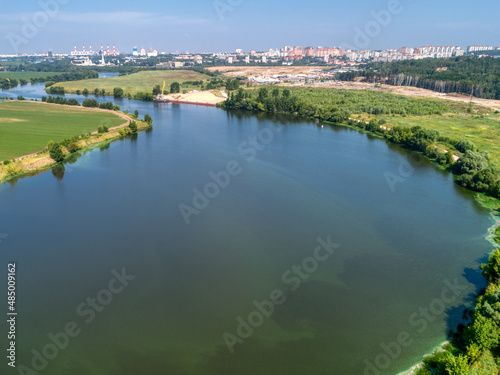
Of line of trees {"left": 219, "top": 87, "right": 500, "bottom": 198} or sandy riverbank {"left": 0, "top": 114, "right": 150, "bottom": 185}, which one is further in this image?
sandy riverbank {"left": 0, "top": 114, "right": 150, "bottom": 185}

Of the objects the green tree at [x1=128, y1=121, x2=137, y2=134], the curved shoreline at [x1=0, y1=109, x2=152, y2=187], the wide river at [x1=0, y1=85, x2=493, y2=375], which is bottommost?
the wide river at [x1=0, y1=85, x2=493, y2=375]

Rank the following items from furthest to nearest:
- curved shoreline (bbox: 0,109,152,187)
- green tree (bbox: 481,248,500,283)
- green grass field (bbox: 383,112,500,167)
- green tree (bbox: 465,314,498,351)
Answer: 1. green grass field (bbox: 383,112,500,167)
2. curved shoreline (bbox: 0,109,152,187)
3. green tree (bbox: 481,248,500,283)
4. green tree (bbox: 465,314,498,351)

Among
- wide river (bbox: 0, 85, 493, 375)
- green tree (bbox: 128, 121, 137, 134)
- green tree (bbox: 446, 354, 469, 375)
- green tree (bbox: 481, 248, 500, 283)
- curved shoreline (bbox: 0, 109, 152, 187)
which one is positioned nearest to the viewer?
green tree (bbox: 446, 354, 469, 375)

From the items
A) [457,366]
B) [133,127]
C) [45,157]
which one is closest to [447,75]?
[133,127]

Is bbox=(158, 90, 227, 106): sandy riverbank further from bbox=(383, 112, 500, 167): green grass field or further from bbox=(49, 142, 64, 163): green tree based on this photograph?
bbox=(49, 142, 64, 163): green tree

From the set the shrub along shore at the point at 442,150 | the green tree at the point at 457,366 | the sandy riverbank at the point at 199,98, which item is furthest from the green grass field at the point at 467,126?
the sandy riverbank at the point at 199,98

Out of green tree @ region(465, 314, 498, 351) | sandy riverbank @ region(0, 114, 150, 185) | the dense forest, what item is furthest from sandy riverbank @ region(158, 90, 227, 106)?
green tree @ region(465, 314, 498, 351)
